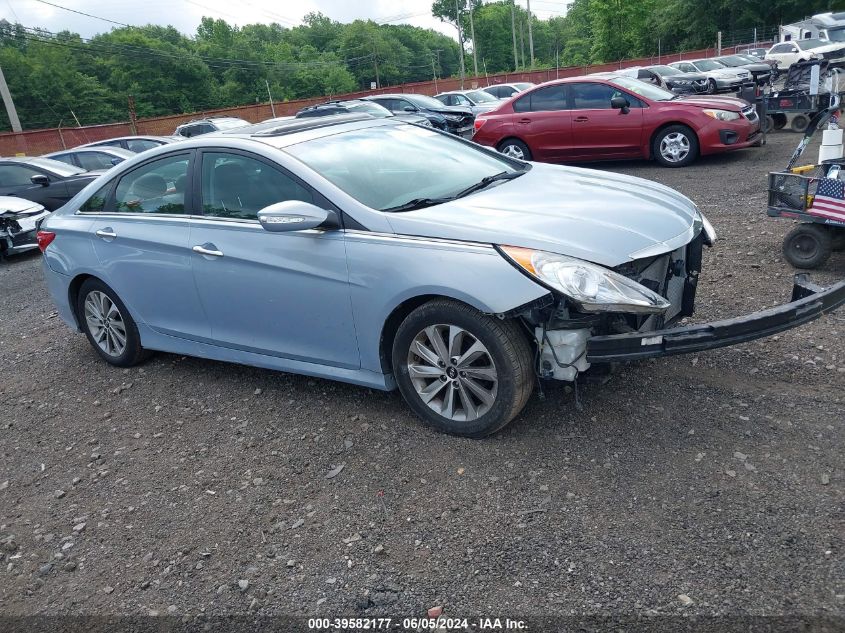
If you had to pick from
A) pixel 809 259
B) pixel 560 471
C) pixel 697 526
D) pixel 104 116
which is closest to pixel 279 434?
pixel 560 471

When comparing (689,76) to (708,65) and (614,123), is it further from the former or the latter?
(614,123)

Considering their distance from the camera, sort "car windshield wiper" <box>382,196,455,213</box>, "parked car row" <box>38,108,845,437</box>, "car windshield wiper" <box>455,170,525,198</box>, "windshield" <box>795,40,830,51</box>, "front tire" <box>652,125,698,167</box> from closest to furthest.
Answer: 1. "parked car row" <box>38,108,845,437</box>
2. "car windshield wiper" <box>382,196,455,213</box>
3. "car windshield wiper" <box>455,170,525,198</box>
4. "front tire" <box>652,125,698,167</box>
5. "windshield" <box>795,40,830,51</box>

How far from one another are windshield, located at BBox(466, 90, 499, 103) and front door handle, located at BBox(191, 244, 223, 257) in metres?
19.2

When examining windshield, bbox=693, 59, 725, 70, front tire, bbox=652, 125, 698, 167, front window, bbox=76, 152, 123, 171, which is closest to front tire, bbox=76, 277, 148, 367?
front tire, bbox=652, 125, 698, 167

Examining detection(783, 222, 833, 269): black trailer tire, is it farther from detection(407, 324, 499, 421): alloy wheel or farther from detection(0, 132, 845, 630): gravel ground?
detection(407, 324, 499, 421): alloy wheel

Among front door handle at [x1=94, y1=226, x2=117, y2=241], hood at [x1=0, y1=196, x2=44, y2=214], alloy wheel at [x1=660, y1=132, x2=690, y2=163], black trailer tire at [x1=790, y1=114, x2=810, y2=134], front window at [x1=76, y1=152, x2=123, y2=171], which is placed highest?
front door handle at [x1=94, y1=226, x2=117, y2=241]

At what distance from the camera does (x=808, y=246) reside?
19.1ft

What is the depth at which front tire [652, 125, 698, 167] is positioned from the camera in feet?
37.3

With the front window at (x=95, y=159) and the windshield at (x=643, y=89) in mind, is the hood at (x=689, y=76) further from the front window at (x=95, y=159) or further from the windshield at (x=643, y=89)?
the front window at (x=95, y=159)

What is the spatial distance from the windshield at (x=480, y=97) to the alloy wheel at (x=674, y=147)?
1158cm

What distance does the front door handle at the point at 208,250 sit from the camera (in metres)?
4.41

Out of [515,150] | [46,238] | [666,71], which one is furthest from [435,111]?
[46,238]

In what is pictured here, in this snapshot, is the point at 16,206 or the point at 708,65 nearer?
the point at 16,206

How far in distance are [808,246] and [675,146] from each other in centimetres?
607
